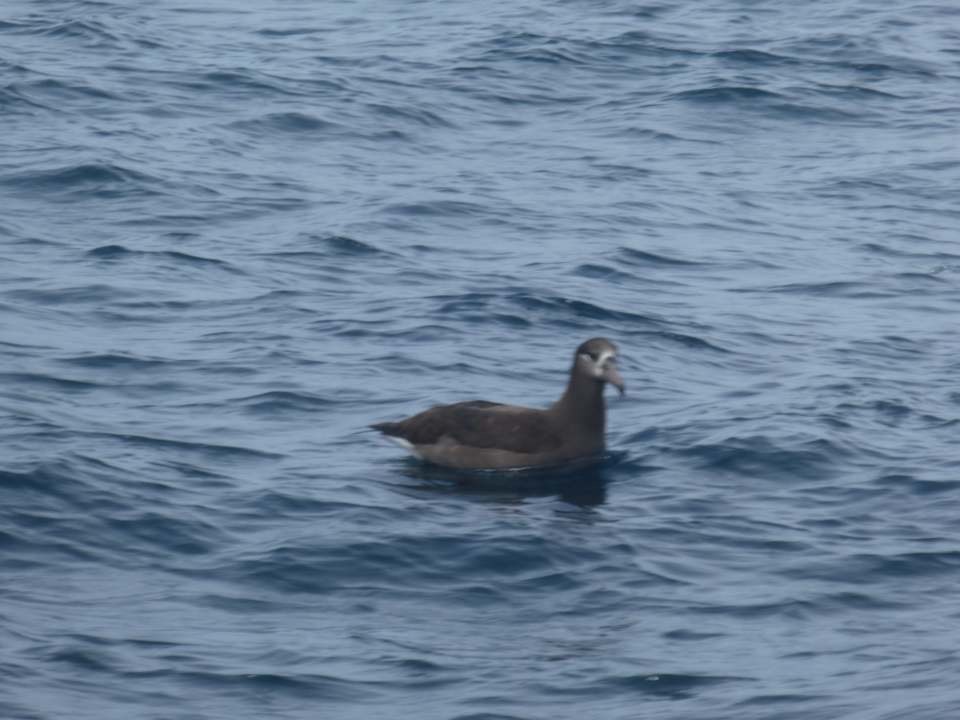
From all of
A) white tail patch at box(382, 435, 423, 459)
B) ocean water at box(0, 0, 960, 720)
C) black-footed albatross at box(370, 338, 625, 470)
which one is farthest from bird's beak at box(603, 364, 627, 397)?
white tail patch at box(382, 435, 423, 459)

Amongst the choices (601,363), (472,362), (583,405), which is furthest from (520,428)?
(472,362)

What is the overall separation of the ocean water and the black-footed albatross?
20cm

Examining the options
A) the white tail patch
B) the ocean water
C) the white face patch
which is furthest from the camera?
the white face patch

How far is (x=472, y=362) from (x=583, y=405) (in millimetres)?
2376

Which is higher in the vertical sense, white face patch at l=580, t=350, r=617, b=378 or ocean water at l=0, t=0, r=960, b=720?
white face patch at l=580, t=350, r=617, b=378

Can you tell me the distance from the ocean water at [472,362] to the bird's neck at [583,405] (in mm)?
315

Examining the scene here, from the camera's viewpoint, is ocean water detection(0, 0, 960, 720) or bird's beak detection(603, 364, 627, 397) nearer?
ocean water detection(0, 0, 960, 720)

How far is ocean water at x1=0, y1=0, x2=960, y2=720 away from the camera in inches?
398

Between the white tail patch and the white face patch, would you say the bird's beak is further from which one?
the white tail patch

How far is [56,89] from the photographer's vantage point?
83.4ft

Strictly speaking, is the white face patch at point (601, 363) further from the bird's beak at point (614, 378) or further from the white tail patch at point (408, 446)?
the white tail patch at point (408, 446)

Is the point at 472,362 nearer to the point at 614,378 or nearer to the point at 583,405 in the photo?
the point at 583,405

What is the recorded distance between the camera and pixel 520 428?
13672 mm

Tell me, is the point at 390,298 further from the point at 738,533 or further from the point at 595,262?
the point at 738,533
